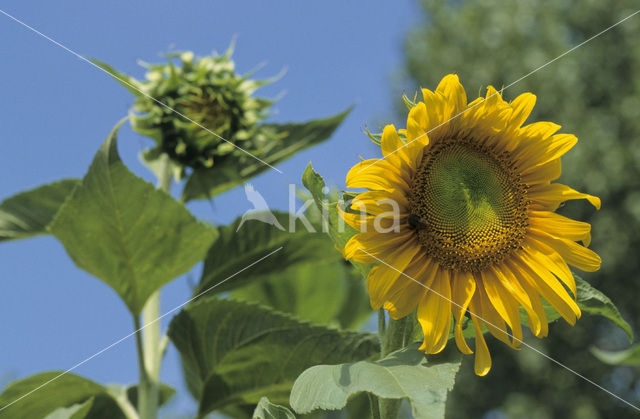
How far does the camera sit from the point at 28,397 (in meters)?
0.89

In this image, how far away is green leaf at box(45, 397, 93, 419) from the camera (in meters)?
0.88

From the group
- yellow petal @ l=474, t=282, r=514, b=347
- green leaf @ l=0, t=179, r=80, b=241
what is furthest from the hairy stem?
yellow petal @ l=474, t=282, r=514, b=347

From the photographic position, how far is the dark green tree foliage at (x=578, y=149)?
7.57 meters

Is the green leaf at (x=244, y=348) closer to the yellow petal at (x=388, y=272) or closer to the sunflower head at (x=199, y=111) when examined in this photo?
the yellow petal at (x=388, y=272)

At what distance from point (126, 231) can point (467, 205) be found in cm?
44

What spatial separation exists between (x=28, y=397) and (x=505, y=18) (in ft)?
30.1

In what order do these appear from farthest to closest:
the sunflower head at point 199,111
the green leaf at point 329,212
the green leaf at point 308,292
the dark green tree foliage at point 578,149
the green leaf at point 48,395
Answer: the dark green tree foliage at point 578,149 < the green leaf at point 308,292 < the sunflower head at point 199,111 < the green leaf at point 48,395 < the green leaf at point 329,212

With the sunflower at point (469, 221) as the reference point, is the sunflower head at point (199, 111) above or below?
above

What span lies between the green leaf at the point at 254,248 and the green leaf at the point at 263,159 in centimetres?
13

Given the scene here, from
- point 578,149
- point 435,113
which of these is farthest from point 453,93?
point 578,149

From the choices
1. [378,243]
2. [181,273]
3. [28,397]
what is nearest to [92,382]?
[28,397]

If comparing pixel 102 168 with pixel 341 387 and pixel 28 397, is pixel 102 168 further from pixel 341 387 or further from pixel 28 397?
pixel 341 387

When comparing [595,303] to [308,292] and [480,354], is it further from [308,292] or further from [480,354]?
[308,292]

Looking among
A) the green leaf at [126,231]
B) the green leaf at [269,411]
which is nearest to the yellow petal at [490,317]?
the green leaf at [269,411]
